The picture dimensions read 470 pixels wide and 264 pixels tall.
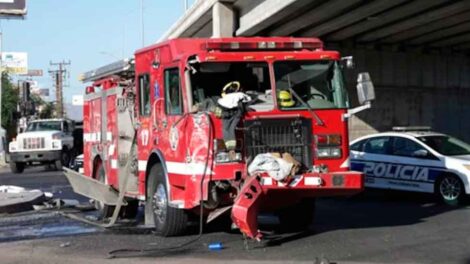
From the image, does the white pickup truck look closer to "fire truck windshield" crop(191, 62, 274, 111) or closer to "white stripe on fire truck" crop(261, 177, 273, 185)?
"fire truck windshield" crop(191, 62, 274, 111)

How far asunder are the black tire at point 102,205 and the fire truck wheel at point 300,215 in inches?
145

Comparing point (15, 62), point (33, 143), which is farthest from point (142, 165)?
point (15, 62)

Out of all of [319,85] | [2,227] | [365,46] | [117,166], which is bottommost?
[2,227]

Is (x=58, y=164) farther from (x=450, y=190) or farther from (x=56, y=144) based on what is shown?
(x=450, y=190)

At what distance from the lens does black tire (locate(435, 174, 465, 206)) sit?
15039 mm

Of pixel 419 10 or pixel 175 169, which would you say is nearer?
pixel 175 169

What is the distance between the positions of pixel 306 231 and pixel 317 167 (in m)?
1.61

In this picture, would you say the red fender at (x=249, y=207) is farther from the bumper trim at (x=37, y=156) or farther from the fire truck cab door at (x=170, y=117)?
the bumper trim at (x=37, y=156)

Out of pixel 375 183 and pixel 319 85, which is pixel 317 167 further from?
pixel 375 183

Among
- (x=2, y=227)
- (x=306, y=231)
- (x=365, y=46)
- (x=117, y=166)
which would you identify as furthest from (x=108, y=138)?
(x=365, y=46)

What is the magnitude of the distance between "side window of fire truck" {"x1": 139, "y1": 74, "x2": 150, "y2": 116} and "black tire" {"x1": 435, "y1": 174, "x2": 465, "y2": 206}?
6676 mm

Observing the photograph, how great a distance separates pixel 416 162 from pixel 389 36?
13.3 meters

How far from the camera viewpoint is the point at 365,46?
2973cm

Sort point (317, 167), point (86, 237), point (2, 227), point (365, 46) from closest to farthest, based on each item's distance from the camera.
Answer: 1. point (317, 167)
2. point (86, 237)
3. point (2, 227)
4. point (365, 46)
